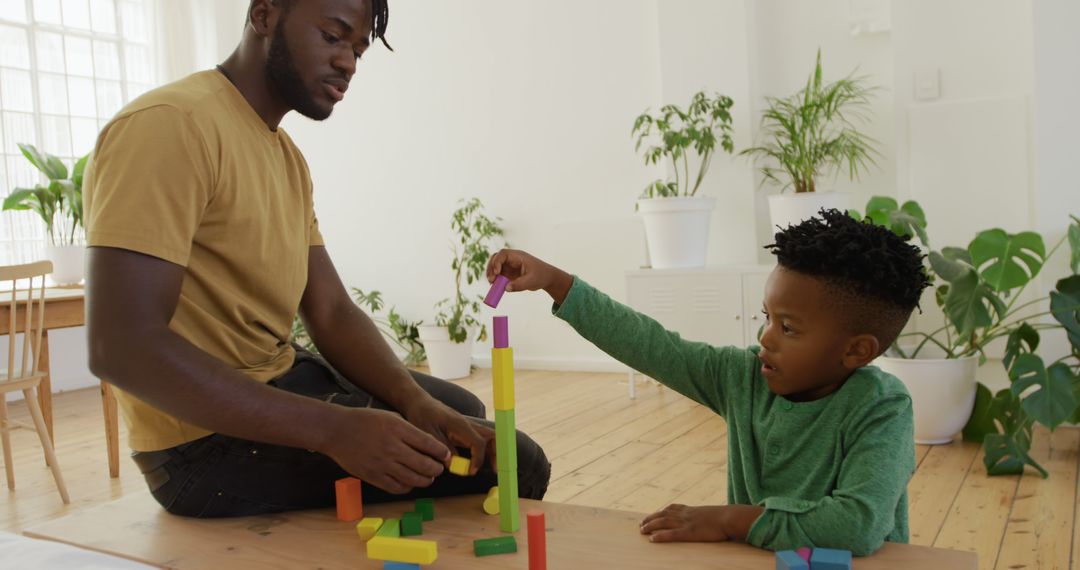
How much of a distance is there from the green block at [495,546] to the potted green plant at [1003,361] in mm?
2043

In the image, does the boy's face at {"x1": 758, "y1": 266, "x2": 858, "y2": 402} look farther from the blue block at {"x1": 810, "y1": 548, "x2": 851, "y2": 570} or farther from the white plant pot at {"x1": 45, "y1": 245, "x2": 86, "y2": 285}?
the white plant pot at {"x1": 45, "y1": 245, "x2": 86, "y2": 285}

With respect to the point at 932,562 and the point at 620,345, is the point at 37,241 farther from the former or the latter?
the point at 932,562

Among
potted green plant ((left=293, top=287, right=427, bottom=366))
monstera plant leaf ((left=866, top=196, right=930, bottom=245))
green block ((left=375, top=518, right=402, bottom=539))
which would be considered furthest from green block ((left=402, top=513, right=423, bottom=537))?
potted green plant ((left=293, top=287, right=427, bottom=366))

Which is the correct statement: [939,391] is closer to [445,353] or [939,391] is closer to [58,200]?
[445,353]

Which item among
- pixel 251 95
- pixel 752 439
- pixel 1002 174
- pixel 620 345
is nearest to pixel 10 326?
pixel 251 95

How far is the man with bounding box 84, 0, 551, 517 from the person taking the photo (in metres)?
1.19

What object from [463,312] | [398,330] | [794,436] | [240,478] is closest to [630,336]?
[794,436]

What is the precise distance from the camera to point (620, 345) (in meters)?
1.42

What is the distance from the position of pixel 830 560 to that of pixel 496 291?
59cm

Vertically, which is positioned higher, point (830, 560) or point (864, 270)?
point (864, 270)

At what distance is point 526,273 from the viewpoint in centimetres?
140

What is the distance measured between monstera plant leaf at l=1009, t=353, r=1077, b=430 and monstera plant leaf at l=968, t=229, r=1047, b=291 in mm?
291

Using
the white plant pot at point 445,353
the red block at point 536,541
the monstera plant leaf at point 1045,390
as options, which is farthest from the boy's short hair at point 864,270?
the white plant pot at point 445,353

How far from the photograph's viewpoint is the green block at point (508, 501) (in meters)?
1.21
